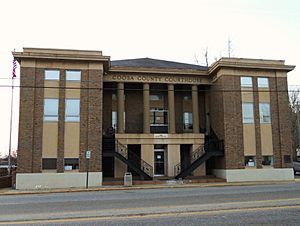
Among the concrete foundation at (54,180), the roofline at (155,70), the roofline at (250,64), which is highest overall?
the roofline at (250,64)

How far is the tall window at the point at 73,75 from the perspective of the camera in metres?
26.7

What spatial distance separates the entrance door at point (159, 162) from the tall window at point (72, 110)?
817 centimetres

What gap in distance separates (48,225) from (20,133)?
18.0 m

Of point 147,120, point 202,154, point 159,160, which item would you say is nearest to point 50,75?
point 147,120

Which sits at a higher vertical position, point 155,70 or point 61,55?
point 61,55

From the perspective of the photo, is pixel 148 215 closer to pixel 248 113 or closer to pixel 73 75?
pixel 73 75

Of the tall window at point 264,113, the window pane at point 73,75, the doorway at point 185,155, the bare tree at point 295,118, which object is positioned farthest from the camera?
the bare tree at point 295,118

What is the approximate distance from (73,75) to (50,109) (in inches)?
129

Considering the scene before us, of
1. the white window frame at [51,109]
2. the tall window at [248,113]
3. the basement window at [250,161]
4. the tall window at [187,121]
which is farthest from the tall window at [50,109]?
the basement window at [250,161]

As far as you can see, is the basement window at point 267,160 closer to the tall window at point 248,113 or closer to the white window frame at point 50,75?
the tall window at point 248,113

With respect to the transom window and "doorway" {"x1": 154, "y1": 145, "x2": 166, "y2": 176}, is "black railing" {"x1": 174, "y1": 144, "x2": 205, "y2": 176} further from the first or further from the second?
the transom window

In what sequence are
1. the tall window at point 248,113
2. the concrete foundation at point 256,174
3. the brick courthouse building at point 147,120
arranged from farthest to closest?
1. the tall window at point 248,113
2. the concrete foundation at point 256,174
3. the brick courthouse building at point 147,120

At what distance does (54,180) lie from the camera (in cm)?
2505

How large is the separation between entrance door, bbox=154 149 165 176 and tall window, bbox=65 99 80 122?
8.17 meters
